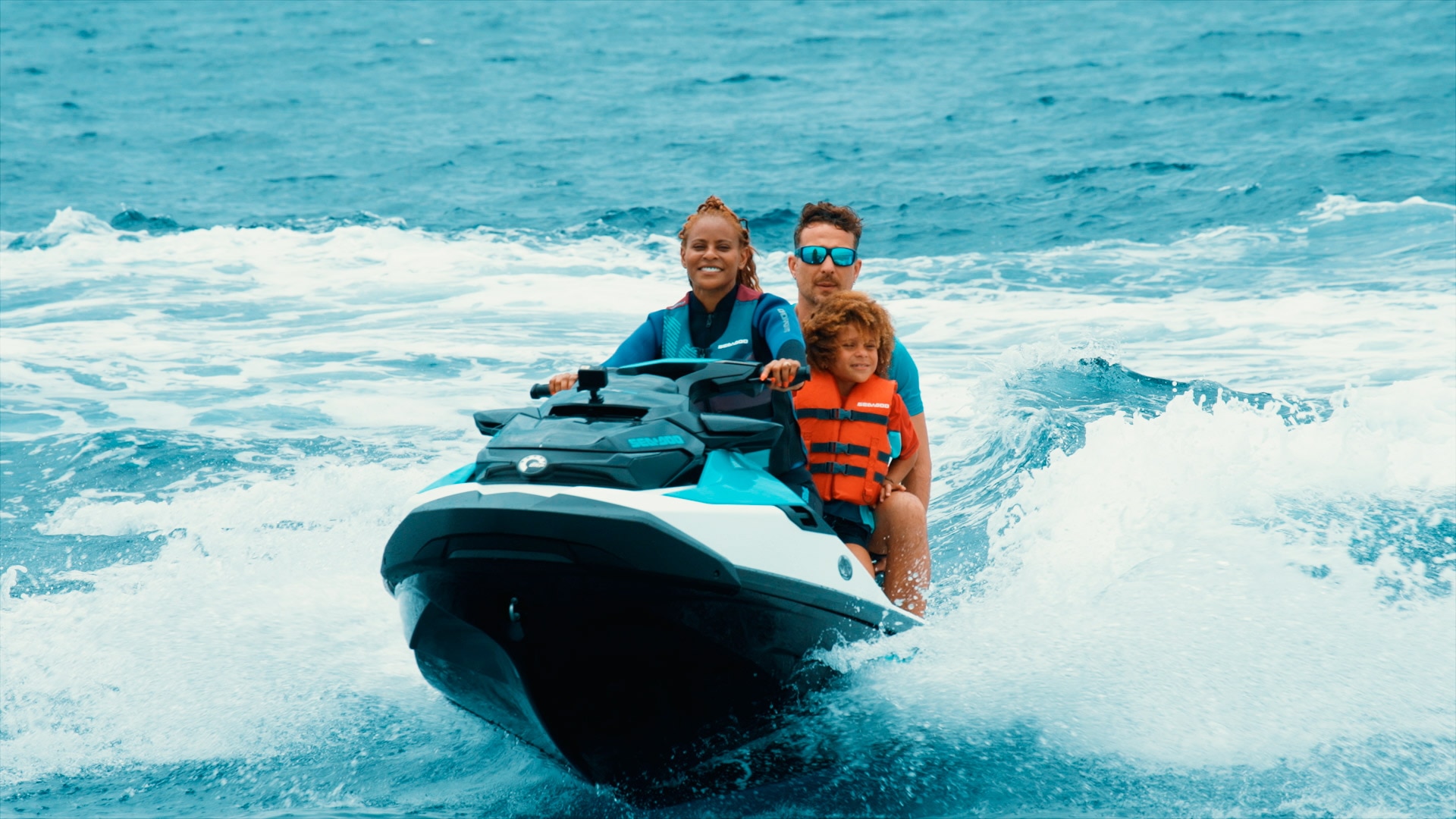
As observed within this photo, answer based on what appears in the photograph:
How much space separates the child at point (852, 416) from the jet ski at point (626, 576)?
40 centimetres

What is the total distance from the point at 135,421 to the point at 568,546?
6009mm

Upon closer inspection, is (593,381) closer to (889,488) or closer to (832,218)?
(889,488)

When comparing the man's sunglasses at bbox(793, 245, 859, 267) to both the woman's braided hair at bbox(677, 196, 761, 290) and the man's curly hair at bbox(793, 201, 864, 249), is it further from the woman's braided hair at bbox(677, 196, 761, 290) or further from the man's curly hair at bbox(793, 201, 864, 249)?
the woman's braided hair at bbox(677, 196, 761, 290)

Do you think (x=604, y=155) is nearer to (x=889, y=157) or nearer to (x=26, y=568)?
(x=889, y=157)

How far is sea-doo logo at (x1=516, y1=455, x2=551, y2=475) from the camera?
3.02 meters

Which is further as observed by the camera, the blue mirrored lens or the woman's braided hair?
the blue mirrored lens

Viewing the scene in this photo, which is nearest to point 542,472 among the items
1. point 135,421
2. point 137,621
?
point 137,621

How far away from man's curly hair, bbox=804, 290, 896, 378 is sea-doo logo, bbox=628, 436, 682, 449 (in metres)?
0.83

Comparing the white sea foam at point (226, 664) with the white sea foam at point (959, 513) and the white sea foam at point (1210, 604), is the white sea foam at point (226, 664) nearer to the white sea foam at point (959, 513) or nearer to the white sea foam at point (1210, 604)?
the white sea foam at point (959, 513)

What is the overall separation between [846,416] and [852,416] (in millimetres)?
17

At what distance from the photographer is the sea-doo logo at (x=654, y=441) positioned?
10.0 ft

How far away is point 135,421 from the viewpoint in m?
8.01

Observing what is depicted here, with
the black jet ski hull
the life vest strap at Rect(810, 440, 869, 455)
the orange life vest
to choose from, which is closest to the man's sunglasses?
the orange life vest

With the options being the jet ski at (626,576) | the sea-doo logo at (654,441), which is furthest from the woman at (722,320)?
the sea-doo logo at (654,441)
